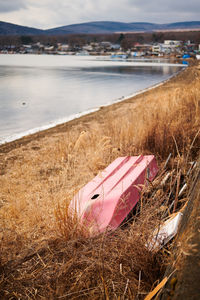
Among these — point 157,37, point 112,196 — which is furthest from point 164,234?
point 157,37

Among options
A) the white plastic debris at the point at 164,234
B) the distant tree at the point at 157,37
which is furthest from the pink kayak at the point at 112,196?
the distant tree at the point at 157,37

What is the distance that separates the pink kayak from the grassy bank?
137 mm

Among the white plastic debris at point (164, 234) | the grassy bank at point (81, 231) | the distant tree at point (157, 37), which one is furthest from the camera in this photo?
the distant tree at point (157, 37)

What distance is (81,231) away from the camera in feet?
7.73

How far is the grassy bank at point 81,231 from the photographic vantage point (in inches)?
71.3

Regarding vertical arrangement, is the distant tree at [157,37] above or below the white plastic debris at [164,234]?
above

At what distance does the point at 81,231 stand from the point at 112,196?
563 millimetres

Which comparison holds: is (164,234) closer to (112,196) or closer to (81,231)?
(81,231)

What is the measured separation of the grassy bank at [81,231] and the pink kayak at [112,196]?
14 centimetres

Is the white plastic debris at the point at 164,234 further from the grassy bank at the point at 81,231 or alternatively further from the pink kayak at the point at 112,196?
the pink kayak at the point at 112,196

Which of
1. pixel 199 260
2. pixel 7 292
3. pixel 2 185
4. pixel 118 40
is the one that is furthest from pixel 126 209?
pixel 118 40

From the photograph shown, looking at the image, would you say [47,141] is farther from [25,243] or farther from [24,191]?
[25,243]

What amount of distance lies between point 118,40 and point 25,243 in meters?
210

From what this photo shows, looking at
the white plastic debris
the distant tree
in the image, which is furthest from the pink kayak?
the distant tree
